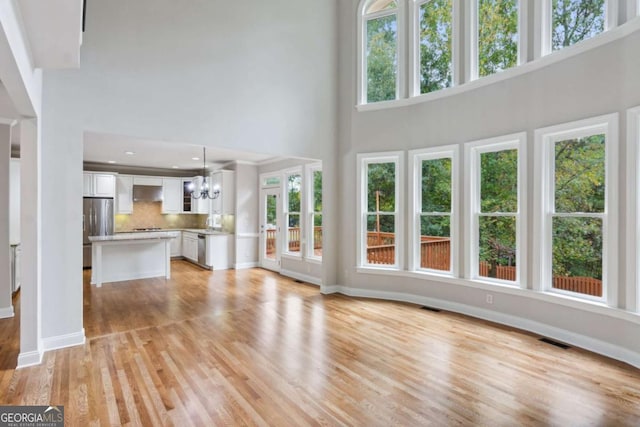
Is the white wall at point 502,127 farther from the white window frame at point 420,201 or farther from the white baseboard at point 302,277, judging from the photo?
the white baseboard at point 302,277

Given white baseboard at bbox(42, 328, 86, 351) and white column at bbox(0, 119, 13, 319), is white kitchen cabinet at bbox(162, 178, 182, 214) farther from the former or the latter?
white baseboard at bbox(42, 328, 86, 351)

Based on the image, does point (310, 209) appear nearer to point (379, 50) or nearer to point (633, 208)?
point (379, 50)

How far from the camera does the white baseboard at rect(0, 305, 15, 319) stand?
4625 mm

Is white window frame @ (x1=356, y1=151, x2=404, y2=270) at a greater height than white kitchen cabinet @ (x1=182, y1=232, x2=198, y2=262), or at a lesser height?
greater

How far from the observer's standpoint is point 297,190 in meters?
7.48

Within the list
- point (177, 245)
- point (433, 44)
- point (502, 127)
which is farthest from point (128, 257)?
point (502, 127)

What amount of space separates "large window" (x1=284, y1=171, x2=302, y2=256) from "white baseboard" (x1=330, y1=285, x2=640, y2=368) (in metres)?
1.87

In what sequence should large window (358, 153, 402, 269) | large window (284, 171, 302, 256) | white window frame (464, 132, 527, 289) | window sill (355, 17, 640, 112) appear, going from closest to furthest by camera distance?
window sill (355, 17, 640, 112), white window frame (464, 132, 527, 289), large window (358, 153, 402, 269), large window (284, 171, 302, 256)

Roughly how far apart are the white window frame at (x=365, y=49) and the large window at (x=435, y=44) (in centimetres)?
25

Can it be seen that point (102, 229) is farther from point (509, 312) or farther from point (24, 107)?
point (509, 312)

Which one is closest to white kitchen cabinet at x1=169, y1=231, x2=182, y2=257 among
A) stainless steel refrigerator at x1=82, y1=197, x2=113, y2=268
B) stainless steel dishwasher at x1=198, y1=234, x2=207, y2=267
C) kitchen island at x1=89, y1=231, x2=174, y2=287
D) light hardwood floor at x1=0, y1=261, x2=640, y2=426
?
stainless steel dishwasher at x1=198, y1=234, x2=207, y2=267

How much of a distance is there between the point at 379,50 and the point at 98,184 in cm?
734

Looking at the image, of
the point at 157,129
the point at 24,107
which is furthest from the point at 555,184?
the point at 24,107

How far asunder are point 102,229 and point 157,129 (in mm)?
5768
